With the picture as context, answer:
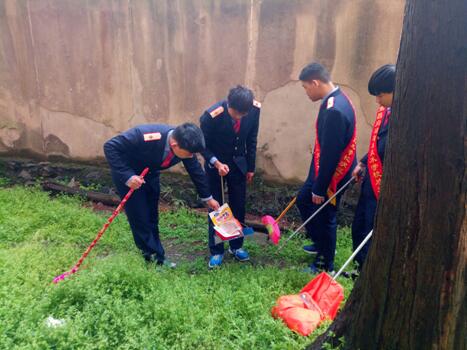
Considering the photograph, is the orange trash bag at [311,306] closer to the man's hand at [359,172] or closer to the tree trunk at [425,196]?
the tree trunk at [425,196]

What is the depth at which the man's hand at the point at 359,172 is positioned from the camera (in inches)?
145

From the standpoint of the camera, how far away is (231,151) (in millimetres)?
3930

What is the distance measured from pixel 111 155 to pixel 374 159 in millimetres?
2260

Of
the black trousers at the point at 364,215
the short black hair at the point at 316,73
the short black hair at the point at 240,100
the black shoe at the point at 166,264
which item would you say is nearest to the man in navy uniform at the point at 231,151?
the short black hair at the point at 240,100

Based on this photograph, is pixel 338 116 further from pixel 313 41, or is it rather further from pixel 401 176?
pixel 313 41

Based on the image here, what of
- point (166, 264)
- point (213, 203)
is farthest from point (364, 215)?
point (166, 264)

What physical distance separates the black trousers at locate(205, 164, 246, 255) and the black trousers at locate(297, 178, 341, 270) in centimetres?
63

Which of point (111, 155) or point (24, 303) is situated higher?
point (111, 155)

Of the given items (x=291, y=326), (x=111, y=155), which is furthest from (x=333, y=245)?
(x=111, y=155)

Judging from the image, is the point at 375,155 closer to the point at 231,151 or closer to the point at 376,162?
the point at 376,162

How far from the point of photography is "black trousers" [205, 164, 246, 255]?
3977 millimetres

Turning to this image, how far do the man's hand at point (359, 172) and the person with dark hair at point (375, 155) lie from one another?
24 cm

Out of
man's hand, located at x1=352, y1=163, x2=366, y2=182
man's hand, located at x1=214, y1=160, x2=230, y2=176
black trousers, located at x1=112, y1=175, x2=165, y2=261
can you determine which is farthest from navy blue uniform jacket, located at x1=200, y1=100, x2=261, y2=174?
man's hand, located at x1=352, y1=163, x2=366, y2=182

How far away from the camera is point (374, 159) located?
3.27m
